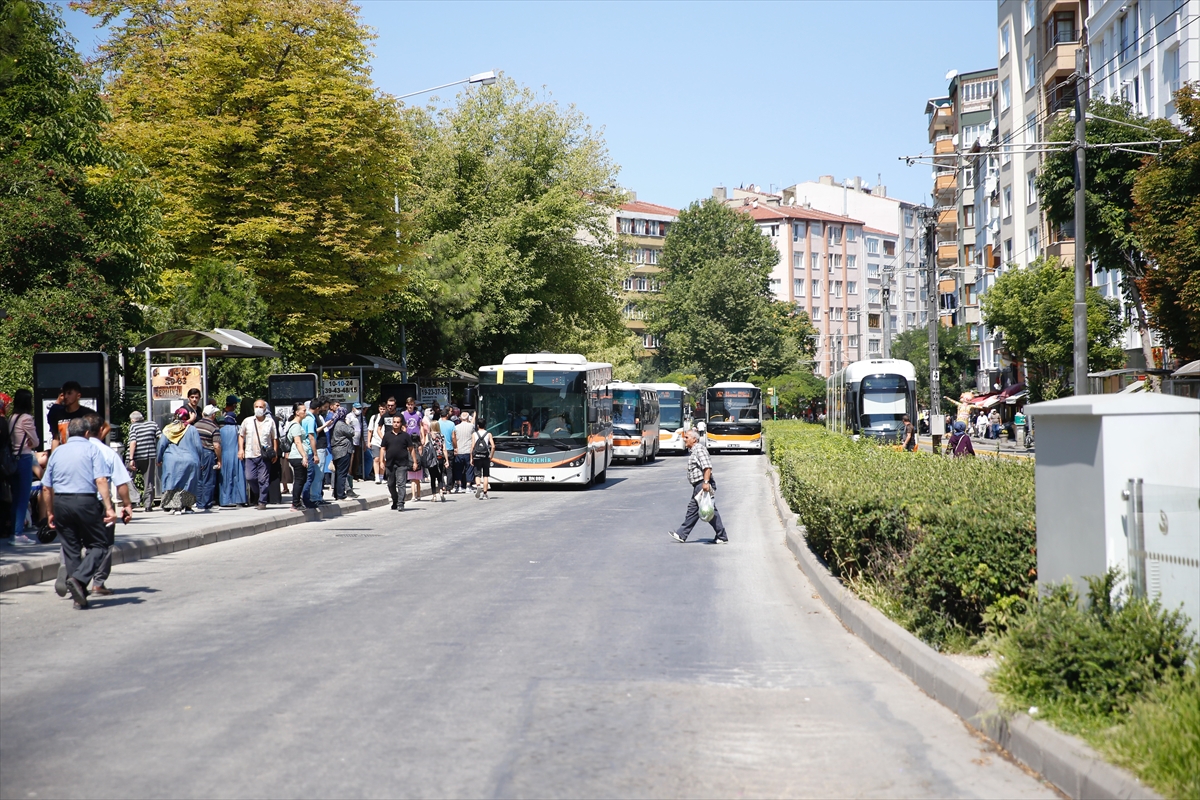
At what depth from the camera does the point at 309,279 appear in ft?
117

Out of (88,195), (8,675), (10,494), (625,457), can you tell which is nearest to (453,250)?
(625,457)

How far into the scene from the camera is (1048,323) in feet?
156

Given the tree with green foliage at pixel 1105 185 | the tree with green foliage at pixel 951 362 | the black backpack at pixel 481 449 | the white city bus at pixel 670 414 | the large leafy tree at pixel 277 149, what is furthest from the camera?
the tree with green foliage at pixel 951 362

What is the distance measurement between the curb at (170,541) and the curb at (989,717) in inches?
326

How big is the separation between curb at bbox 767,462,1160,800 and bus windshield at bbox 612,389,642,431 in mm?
36304

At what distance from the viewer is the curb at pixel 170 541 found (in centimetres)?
1294

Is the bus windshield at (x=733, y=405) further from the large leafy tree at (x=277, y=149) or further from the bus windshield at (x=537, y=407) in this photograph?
the bus windshield at (x=537, y=407)

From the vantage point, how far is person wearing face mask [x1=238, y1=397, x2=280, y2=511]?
20.9 metres

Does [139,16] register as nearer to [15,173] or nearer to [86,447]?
[15,173]

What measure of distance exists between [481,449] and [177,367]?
23.0ft

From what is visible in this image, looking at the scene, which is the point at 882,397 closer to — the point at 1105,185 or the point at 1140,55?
the point at 1105,185

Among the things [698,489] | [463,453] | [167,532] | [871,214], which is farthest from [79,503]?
[871,214]

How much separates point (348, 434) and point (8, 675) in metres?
15.0

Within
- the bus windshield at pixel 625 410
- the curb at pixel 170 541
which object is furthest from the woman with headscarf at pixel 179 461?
the bus windshield at pixel 625 410
